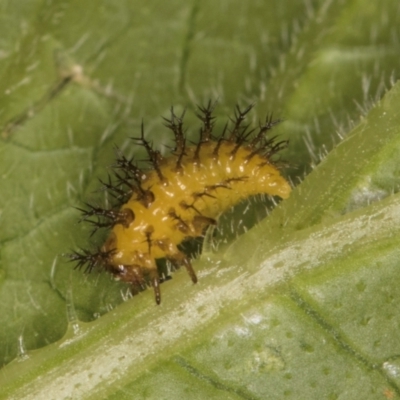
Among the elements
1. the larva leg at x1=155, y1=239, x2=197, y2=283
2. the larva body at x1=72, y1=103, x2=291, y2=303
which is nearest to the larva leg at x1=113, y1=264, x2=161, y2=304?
the larva body at x1=72, y1=103, x2=291, y2=303

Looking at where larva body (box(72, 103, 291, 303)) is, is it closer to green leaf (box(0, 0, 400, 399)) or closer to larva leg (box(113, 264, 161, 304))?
larva leg (box(113, 264, 161, 304))

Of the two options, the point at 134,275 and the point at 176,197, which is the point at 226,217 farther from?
the point at 134,275

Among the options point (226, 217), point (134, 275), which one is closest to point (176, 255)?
point (134, 275)

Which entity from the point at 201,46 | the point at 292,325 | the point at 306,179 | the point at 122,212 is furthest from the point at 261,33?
the point at 292,325

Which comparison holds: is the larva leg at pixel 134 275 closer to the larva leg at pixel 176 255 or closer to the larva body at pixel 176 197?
the larva body at pixel 176 197

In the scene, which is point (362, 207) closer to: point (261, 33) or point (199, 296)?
point (199, 296)

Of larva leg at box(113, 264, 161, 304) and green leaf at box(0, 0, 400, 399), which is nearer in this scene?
green leaf at box(0, 0, 400, 399)
